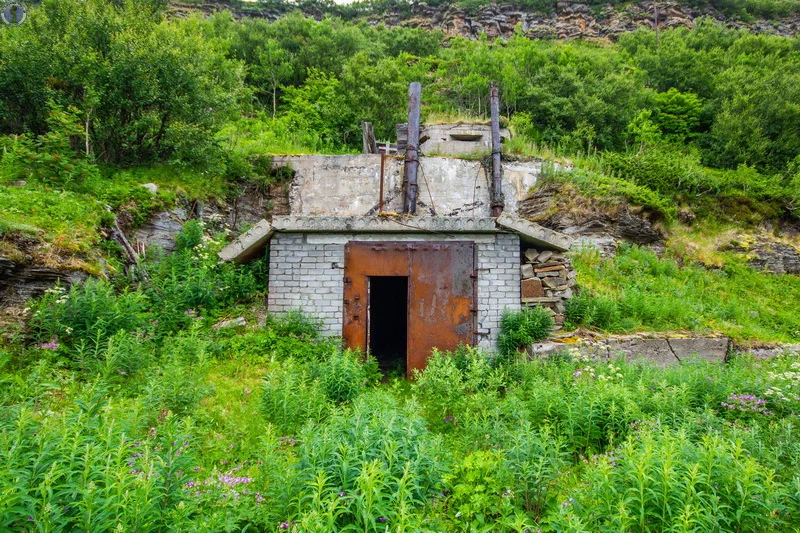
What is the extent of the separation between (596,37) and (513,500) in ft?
138

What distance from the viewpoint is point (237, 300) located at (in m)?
8.42

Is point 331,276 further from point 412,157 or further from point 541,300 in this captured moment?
point 412,157

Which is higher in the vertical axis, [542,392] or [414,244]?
[414,244]

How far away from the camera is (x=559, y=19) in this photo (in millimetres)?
39719

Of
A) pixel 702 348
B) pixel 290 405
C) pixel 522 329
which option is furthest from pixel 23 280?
pixel 702 348

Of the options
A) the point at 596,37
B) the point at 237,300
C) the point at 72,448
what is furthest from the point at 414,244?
the point at 596,37

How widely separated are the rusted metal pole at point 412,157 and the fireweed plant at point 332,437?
5.54 meters

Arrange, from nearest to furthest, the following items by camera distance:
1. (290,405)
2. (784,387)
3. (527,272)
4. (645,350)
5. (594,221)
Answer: (290,405) < (784,387) < (645,350) < (527,272) < (594,221)

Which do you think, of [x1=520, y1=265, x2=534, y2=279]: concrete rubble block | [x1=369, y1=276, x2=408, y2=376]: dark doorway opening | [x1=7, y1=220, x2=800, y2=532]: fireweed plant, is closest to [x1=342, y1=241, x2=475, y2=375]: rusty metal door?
[x1=7, y1=220, x2=800, y2=532]: fireweed plant

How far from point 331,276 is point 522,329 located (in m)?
3.61

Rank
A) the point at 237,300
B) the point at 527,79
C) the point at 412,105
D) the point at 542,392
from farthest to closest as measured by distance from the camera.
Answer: the point at 527,79
the point at 412,105
the point at 237,300
the point at 542,392

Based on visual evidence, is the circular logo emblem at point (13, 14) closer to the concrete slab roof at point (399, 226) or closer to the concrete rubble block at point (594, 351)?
the concrete slab roof at point (399, 226)

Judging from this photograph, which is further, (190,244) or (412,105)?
(412,105)

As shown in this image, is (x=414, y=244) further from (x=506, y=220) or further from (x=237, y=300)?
(x=237, y=300)
